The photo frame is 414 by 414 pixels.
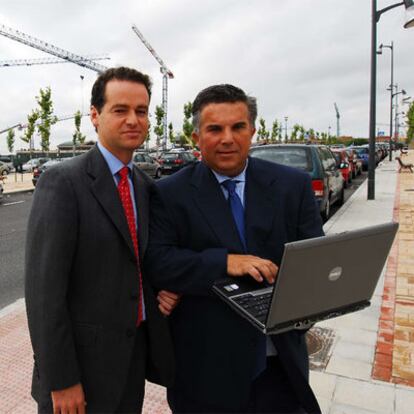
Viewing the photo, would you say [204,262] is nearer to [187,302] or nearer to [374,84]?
[187,302]

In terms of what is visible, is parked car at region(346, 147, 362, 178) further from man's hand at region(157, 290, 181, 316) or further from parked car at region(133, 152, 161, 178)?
man's hand at region(157, 290, 181, 316)

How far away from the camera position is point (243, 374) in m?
1.78

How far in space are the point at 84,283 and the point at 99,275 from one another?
62mm

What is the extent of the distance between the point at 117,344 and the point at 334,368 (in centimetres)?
220

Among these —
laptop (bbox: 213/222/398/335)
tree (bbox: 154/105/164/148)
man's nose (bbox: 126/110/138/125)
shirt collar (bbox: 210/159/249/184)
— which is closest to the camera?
laptop (bbox: 213/222/398/335)

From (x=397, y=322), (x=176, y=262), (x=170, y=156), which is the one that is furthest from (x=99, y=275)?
(x=170, y=156)

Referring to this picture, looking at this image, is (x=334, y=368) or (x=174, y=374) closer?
(x=174, y=374)

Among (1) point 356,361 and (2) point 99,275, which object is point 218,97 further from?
(1) point 356,361

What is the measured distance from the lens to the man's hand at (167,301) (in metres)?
Result: 1.76

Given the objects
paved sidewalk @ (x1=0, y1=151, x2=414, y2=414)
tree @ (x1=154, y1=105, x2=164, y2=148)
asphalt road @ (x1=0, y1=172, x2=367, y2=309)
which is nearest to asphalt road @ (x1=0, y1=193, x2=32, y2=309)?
asphalt road @ (x1=0, y1=172, x2=367, y2=309)

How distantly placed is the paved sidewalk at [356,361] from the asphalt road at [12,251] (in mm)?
647

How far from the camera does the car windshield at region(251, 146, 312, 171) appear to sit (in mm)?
8539

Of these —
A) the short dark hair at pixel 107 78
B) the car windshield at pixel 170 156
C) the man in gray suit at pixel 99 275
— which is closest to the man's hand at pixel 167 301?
the man in gray suit at pixel 99 275

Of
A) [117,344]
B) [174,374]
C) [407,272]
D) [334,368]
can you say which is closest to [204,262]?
[117,344]
